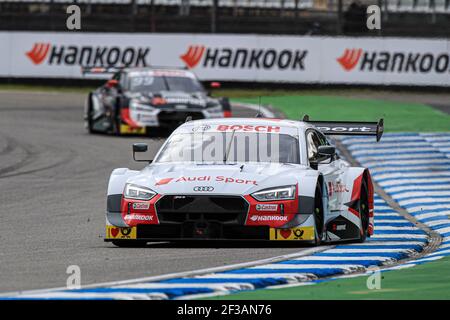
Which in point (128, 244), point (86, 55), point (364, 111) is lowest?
point (364, 111)

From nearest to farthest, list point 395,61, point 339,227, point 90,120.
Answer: point 339,227
point 90,120
point 395,61

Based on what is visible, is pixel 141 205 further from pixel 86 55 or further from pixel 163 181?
pixel 86 55

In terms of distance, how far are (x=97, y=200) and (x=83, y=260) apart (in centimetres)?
552

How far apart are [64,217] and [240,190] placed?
3470 millimetres

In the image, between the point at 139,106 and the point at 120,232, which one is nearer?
the point at 120,232

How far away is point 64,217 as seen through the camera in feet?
46.3

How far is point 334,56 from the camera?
35156mm

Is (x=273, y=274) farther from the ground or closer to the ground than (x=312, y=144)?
closer to the ground

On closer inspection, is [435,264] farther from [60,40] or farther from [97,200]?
[60,40]

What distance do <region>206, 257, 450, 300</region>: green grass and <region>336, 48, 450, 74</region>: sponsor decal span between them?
2544 centimetres

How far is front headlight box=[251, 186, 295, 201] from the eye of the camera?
11.2 metres

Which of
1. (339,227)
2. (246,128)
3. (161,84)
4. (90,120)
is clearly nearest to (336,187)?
(339,227)

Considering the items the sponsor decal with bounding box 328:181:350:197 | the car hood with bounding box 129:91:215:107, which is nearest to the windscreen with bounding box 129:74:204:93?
the car hood with bounding box 129:91:215:107
